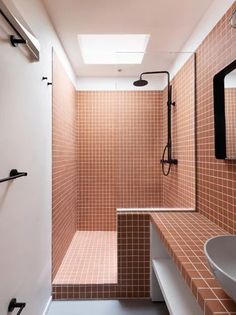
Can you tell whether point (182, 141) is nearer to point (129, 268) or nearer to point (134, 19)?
point (134, 19)

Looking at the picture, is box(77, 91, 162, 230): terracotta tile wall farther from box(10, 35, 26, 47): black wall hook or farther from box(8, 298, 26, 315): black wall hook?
box(10, 35, 26, 47): black wall hook

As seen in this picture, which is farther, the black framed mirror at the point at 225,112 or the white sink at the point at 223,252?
the black framed mirror at the point at 225,112

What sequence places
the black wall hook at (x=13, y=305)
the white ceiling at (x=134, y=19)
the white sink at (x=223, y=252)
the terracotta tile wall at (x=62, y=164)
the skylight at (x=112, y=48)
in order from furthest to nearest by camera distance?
the skylight at (x=112, y=48) < the terracotta tile wall at (x=62, y=164) < the white ceiling at (x=134, y=19) < the black wall hook at (x=13, y=305) < the white sink at (x=223, y=252)

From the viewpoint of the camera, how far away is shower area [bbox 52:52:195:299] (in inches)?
85.7

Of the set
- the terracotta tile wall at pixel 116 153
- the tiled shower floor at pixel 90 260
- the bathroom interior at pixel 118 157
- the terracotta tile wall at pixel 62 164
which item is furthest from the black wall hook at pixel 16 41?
the tiled shower floor at pixel 90 260

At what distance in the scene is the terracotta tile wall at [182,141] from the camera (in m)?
2.32

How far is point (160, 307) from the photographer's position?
6.72ft

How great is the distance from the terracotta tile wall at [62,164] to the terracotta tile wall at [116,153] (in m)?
0.22

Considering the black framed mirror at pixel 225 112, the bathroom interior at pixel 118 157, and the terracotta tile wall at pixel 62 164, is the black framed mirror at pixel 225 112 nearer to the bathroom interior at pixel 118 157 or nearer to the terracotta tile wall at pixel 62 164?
the bathroom interior at pixel 118 157

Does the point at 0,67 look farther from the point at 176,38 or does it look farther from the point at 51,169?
the point at 176,38

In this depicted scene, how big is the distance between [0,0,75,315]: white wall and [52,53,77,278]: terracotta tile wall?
8.1 inches

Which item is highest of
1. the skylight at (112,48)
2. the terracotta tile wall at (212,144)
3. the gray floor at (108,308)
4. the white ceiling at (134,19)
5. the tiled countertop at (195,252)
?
the skylight at (112,48)

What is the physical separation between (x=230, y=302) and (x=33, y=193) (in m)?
1.28

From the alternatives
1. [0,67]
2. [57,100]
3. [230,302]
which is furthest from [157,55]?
[230,302]
